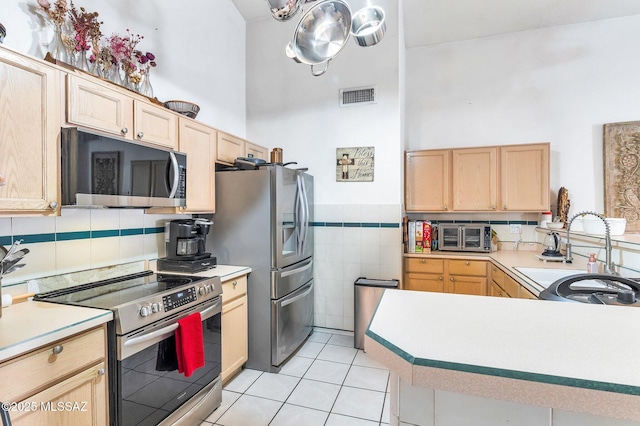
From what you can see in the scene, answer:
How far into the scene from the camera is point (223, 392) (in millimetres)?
2297

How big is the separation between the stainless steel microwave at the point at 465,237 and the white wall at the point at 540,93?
3.30ft

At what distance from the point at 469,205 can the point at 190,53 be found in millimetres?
3377

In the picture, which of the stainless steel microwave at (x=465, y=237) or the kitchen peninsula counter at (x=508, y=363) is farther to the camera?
the stainless steel microwave at (x=465, y=237)

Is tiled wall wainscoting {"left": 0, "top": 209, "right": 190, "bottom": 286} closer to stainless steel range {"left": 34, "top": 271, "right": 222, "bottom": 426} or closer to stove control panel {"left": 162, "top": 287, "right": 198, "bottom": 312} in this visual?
stainless steel range {"left": 34, "top": 271, "right": 222, "bottom": 426}

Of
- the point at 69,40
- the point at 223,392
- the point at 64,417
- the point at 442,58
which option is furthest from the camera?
the point at 442,58

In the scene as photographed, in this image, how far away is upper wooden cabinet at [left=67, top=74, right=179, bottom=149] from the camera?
158 cm

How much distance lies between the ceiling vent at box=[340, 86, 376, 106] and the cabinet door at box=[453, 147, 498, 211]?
1216mm

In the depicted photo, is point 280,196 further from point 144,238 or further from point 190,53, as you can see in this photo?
point 190,53

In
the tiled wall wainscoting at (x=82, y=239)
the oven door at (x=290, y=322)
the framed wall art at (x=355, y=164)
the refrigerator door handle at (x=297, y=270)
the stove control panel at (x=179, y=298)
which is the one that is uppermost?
the framed wall art at (x=355, y=164)

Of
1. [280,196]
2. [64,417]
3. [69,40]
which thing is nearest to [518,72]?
[280,196]

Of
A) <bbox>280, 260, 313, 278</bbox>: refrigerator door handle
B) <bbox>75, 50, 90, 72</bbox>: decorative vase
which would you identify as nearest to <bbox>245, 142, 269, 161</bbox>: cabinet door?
<bbox>280, 260, 313, 278</bbox>: refrigerator door handle

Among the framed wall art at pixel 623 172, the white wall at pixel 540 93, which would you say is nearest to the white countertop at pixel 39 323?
the white wall at pixel 540 93

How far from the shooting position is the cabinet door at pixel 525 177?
11.1ft

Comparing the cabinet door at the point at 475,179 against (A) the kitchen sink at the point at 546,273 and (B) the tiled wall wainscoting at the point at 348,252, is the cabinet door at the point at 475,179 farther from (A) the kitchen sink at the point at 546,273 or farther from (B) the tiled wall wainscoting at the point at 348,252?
(A) the kitchen sink at the point at 546,273
